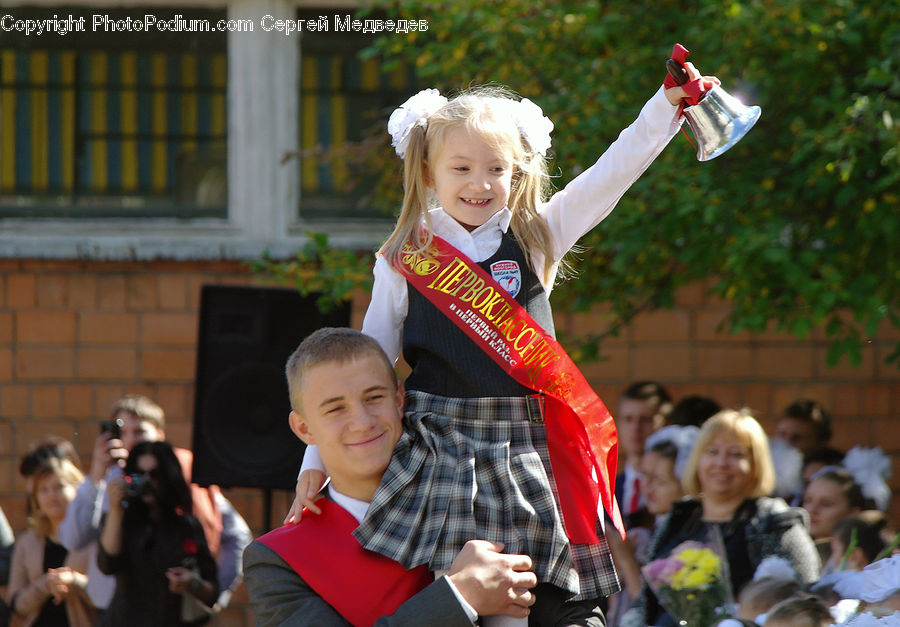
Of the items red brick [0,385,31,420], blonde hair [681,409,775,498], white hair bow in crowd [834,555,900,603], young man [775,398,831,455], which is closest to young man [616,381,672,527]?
young man [775,398,831,455]

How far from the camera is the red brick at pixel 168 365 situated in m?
7.54

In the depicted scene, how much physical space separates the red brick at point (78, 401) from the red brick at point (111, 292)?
1.62 ft

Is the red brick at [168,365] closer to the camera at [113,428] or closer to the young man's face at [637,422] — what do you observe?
the camera at [113,428]

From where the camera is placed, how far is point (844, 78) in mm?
5094

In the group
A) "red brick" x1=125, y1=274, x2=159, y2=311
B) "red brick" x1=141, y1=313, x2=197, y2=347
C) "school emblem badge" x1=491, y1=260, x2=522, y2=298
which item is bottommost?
"red brick" x1=141, y1=313, x2=197, y2=347

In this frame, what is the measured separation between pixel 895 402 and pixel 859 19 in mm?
3389

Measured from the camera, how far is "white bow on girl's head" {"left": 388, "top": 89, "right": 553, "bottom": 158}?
8.48ft

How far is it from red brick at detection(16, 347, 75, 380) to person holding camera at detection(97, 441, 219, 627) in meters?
2.31

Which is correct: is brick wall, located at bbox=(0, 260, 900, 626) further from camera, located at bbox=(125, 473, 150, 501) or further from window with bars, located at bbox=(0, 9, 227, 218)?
camera, located at bbox=(125, 473, 150, 501)

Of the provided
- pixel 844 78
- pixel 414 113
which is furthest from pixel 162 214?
pixel 414 113

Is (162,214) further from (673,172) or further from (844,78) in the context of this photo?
(844,78)

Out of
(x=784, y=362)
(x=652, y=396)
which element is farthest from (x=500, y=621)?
(x=784, y=362)

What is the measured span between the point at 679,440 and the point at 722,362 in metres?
2.41

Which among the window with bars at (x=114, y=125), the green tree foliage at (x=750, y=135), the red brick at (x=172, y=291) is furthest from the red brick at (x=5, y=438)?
the green tree foliage at (x=750, y=135)
